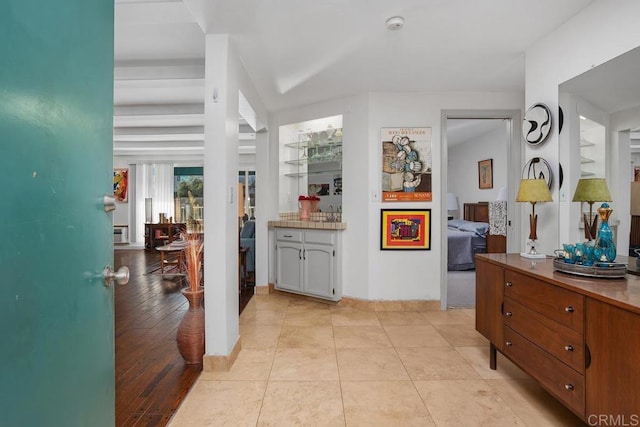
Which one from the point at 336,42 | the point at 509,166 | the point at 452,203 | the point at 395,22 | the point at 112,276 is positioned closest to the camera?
the point at 112,276

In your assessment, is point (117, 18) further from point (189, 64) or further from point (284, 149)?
point (284, 149)

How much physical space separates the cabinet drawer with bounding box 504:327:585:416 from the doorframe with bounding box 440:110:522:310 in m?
1.57

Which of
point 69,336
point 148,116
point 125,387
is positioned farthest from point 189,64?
point 69,336

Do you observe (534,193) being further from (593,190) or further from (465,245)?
(465,245)

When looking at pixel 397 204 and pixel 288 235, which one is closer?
pixel 397 204

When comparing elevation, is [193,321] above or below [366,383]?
above

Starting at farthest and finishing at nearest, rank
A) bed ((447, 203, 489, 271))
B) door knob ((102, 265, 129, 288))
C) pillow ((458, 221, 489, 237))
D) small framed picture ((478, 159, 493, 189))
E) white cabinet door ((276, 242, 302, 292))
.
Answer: small framed picture ((478, 159, 493, 189)), pillow ((458, 221, 489, 237)), bed ((447, 203, 489, 271)), white cabinet door ((276, 242, 302, 292)), door knob ((102, 265, 129, 288))

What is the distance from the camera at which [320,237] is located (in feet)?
12.2

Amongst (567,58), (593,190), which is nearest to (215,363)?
(593,190)

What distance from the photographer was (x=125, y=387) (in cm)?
205

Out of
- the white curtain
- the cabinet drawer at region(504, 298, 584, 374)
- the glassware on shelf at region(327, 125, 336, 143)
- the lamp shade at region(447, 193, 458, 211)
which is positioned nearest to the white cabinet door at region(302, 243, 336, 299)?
the glassware on shelf at region(327, 125, 336, 143)

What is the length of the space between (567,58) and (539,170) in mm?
755

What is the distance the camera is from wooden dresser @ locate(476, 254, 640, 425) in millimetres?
1237

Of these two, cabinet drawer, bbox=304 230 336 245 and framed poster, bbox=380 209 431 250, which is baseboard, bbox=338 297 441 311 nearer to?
framed poster, bbox=380 209 431 250
